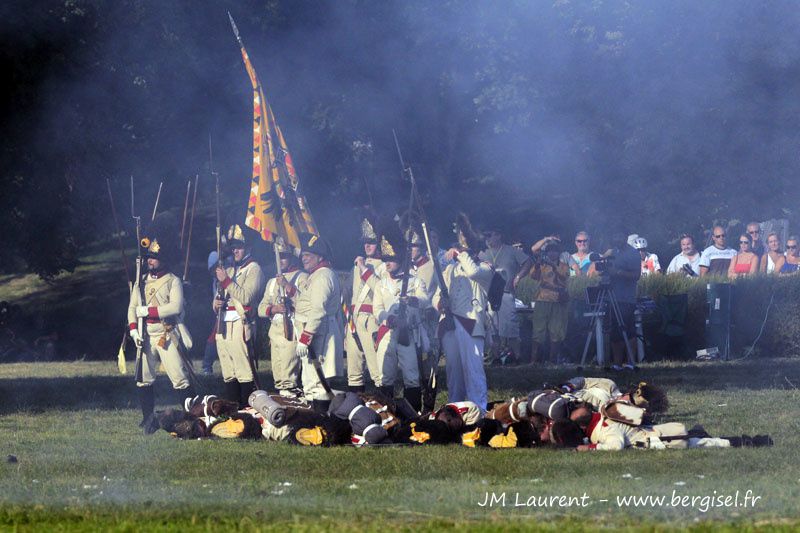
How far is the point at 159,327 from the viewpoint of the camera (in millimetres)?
13773

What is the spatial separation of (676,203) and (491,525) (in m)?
4.96

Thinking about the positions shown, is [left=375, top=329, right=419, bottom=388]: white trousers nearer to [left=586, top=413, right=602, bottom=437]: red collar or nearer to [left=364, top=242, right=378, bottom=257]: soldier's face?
[left=364, top=242, right=378, bottom=257]: soldier's face

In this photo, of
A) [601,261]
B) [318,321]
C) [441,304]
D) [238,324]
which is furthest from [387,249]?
[601,261]

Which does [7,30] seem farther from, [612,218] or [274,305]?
[612,218]

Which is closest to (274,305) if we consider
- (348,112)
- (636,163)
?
(348,112)

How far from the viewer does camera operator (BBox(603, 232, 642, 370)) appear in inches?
717

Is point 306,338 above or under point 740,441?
above

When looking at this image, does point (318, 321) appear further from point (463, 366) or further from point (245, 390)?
point (245, 390)

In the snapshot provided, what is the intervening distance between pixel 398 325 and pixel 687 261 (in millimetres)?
9497

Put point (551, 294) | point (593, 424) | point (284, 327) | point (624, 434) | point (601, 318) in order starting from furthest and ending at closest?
1. point (551, 294)
2. point (601, 318)
3. point (284, 327)
4. point (593, 424)
5. point (624, 434)

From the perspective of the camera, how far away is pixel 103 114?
1463cm

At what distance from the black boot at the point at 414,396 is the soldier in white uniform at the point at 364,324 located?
63 centimetres

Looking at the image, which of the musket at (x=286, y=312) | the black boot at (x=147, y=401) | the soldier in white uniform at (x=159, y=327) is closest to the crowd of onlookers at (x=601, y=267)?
the musket at (x=286, y=312)

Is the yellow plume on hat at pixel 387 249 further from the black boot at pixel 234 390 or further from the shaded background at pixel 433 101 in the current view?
the black boot at pixel 234 390
